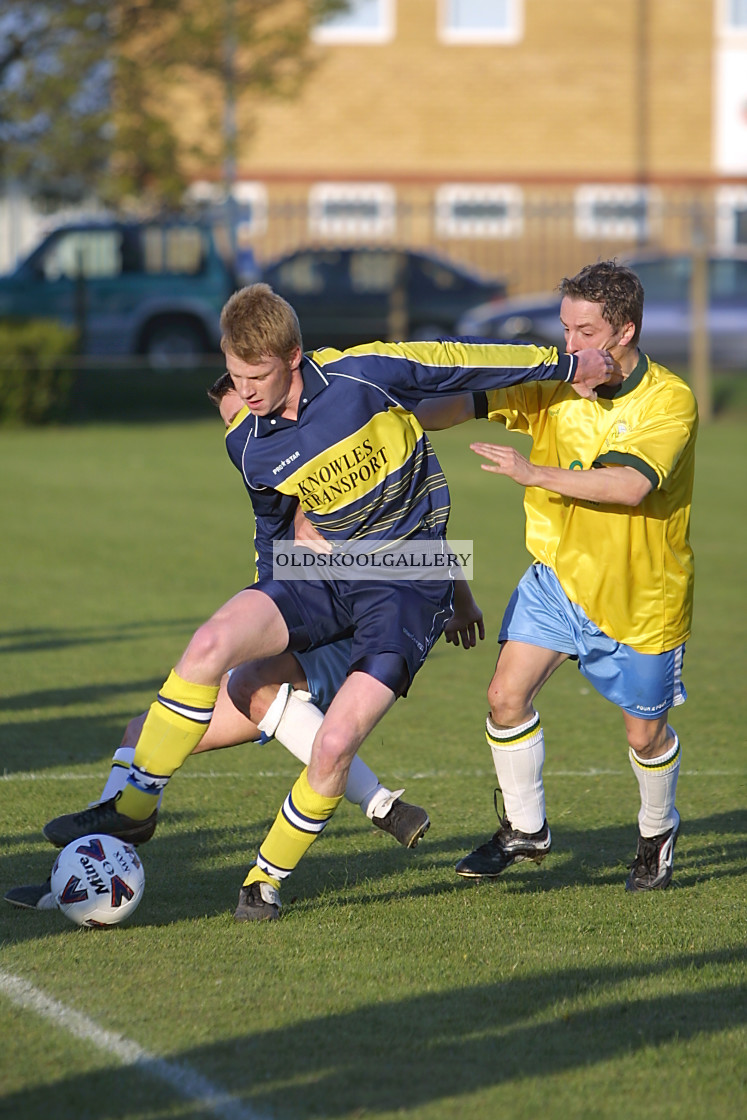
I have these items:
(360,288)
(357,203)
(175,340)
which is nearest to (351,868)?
(175,340)

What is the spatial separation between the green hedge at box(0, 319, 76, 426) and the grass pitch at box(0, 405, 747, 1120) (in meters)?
10.4

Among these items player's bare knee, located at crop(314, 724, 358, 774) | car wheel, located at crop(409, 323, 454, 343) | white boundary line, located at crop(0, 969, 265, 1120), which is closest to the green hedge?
car wheel, located at crop(409, 323, 454, 343)

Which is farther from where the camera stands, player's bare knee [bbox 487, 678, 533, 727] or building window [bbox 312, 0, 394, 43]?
building window [bbox 312, 0, 394, 43]

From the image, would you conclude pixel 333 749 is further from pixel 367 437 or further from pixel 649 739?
pixel 649 739

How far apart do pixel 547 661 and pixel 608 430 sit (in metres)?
0.81

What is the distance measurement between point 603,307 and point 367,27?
30.2 metres

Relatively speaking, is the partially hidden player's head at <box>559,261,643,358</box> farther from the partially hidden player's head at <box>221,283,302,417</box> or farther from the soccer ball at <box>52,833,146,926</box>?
the soccer ball at <box>52,833,146,926</box>

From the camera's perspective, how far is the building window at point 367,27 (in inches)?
1289

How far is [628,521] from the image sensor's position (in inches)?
192

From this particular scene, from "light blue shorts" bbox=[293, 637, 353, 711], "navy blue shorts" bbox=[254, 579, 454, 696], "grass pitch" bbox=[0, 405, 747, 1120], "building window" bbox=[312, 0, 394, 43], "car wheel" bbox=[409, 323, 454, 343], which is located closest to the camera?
"grass pitch" bbox=[0, 405, 747, 1120]

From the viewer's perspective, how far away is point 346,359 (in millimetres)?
4785

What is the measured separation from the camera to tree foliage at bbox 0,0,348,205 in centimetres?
1975

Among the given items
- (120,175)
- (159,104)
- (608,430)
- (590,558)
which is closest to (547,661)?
(590,558)

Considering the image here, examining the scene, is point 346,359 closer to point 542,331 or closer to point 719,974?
point 719,974
